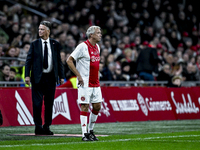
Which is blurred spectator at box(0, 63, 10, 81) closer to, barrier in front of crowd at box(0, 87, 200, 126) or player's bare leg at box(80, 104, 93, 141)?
barrier in front of crowd at box(0, 87, 200, 126)

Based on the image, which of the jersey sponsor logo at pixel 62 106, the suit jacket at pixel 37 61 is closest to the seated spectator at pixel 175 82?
the jersey sponsor logo at pixel 62 106

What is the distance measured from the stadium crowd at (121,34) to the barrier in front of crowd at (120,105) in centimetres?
138

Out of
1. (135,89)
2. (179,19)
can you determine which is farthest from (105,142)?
(179,19)

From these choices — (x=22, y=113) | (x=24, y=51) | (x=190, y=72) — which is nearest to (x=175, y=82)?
(x=190, y=72)

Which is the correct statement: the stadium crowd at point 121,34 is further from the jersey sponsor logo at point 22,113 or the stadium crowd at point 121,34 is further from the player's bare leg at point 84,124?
the player's bare leg at point 84,124

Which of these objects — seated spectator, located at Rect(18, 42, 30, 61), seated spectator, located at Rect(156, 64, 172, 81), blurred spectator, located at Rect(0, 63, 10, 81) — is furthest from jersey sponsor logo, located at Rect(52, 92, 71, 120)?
seated spectator, located at Rect(156, 64, 172, 81)

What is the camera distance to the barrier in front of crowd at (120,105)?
1334 centimetres

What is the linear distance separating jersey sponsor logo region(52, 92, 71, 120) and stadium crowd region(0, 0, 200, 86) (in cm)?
129

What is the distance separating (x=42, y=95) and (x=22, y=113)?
2.71 m

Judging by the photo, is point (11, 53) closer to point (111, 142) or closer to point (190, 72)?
point (111, 142)

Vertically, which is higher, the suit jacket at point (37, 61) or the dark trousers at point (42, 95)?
the suit jacket at point (37, 61)

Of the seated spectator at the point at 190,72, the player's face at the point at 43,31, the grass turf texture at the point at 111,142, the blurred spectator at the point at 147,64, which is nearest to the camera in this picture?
the grass turf texture at the point at 111,142

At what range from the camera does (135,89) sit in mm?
15852

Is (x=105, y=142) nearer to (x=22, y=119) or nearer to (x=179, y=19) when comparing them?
(x=22, y=119)
